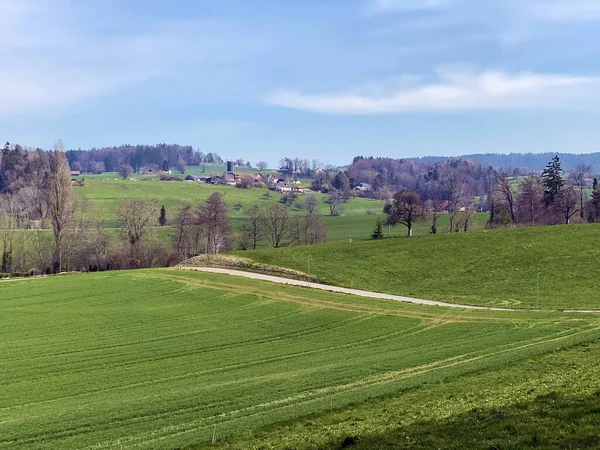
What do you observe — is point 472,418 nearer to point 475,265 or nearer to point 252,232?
point 475,265

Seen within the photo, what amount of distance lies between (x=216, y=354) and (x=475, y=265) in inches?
1658

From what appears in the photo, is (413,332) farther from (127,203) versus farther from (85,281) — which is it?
(127,203)

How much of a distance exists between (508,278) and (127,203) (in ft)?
249

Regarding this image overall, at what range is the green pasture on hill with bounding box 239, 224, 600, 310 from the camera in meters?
57.6

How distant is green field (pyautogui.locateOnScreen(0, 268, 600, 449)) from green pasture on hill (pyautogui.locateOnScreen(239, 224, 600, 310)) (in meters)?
9.21

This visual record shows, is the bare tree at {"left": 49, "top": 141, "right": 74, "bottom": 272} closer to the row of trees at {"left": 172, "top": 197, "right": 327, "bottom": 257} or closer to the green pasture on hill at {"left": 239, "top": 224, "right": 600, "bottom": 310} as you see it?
the row of trees at {"left": 172, "top": 197, "right": 327, "bottom": 257}

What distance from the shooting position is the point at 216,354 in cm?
3434

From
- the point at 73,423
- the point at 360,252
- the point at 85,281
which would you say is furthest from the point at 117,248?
the point at 73,423

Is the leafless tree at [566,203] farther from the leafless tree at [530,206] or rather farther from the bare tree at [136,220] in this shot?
the bare tree at [136,220]

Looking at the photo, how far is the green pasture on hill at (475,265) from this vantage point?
57.6m

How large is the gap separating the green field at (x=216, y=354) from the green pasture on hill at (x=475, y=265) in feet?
30.2

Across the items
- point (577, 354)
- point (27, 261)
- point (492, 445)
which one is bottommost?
point (27, 261)

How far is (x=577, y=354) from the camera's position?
26609mm

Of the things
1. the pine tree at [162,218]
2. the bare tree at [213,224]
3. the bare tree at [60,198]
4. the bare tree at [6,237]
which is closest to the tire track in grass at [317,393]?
the bare tree at [60,198]
